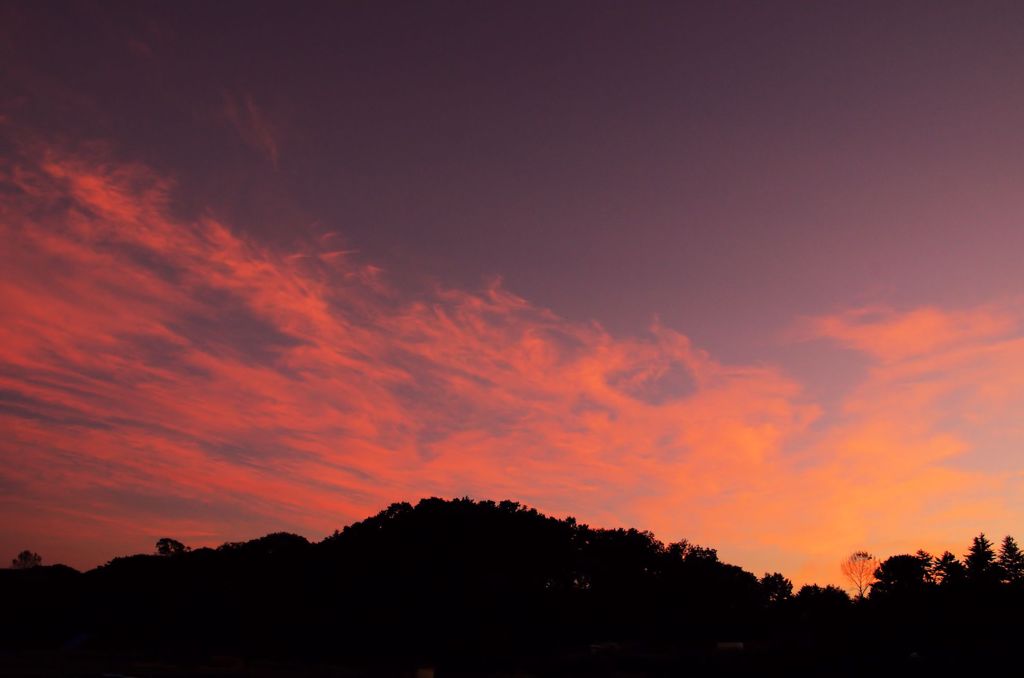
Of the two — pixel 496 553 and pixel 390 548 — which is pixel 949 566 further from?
pixel 390 548

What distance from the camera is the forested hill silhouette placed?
181 ft

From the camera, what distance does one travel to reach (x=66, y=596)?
2955 inches

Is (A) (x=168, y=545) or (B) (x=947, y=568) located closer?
(B) (x=947, y=568)

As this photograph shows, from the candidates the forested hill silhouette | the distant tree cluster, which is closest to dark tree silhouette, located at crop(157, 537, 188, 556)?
the forested hill silhouette

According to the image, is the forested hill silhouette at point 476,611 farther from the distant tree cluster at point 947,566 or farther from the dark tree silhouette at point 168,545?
the dark tree silhouette at point 168,545

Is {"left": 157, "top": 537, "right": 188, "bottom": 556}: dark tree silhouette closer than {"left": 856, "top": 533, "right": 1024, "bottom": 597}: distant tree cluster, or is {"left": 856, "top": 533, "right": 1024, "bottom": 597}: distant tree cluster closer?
{"left": 856, "top": 533, "right": 1024, "bottom": 597}: distant tree cluster

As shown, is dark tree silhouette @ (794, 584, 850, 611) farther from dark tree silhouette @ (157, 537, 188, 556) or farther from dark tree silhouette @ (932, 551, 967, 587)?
dark tree silhouette @ (157, 537, 188, 556)

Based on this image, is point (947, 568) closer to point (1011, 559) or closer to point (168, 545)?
point (1011, 559)

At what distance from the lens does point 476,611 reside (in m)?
62.1

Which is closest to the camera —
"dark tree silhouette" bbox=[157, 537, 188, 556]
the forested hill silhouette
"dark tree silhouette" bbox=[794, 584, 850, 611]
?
the forested hill silhouette

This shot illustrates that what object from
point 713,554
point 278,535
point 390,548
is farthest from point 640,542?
point 278,535

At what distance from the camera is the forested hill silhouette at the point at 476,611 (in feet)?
181

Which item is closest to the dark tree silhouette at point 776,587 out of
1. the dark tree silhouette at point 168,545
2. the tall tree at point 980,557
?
the tall tree at point 980,557

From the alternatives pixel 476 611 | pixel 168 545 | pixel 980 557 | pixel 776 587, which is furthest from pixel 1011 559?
pixel 168 545
